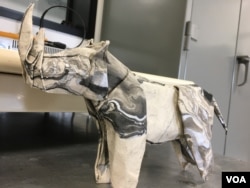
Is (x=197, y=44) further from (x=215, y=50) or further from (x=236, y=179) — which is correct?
(x=236, y=179)

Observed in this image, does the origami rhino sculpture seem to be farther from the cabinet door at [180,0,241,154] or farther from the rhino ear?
the cabinet door at [180,0,241,154]

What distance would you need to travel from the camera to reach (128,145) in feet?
1.49

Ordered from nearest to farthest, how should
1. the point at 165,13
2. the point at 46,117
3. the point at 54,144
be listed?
the point at 54,144 < the point at 165,13 < the point at 46,117

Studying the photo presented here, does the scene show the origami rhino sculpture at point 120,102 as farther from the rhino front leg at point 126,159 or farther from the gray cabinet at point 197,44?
the gray cabinet at point 197,44

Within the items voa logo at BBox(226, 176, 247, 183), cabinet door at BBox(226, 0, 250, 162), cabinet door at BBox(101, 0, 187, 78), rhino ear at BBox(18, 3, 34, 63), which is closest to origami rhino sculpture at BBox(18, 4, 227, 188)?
rhino ear at BBox(18, 3, 34, 63)

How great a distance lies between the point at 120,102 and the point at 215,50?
92cm

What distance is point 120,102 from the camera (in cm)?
46

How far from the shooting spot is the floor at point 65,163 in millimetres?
545

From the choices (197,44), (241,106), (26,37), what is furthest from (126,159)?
(241,106)

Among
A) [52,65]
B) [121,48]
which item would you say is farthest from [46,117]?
[52,65]

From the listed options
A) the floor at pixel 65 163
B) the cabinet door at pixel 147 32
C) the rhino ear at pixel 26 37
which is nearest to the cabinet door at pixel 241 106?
the cabinet door at pixel 147 32

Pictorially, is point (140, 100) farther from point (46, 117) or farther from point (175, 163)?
point (46, 117)

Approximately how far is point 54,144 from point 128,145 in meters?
0.47

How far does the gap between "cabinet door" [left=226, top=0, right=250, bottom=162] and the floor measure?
54cm
